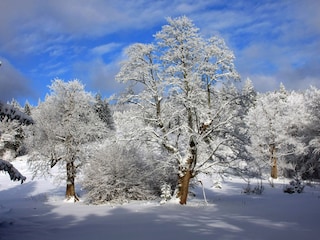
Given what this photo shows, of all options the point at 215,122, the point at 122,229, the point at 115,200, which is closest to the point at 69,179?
the point at 115,200

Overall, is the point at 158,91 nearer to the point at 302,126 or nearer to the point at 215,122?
the point at 215,122

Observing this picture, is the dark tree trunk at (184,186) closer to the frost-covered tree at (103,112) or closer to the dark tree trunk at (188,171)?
the dark tree trunk at (188,171)

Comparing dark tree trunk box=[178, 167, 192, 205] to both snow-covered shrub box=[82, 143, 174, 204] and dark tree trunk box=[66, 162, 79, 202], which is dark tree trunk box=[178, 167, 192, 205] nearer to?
snow-covered shrub box=[82, 143, 174, 204]

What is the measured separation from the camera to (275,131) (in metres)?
38.9

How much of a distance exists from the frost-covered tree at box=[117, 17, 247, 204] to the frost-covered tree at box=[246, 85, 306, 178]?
22185 millimetres

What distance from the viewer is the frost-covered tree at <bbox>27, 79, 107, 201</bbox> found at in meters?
22.8

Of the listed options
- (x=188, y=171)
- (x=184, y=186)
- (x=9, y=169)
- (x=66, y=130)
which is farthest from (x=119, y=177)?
(x=9, y=169)

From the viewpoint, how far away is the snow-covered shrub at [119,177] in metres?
19.1

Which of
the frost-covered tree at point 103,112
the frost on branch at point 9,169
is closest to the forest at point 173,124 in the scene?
the frost-covered tree at point 103,112

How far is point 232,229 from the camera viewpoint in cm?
895

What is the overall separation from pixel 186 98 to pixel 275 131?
26287 mm

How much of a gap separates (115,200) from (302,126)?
27341 millimetres

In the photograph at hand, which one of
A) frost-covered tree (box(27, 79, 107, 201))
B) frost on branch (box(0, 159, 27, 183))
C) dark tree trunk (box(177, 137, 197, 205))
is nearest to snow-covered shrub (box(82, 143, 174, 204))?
dark tree trunk (box(177, 137, 197, 205))

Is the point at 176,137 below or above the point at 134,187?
above
